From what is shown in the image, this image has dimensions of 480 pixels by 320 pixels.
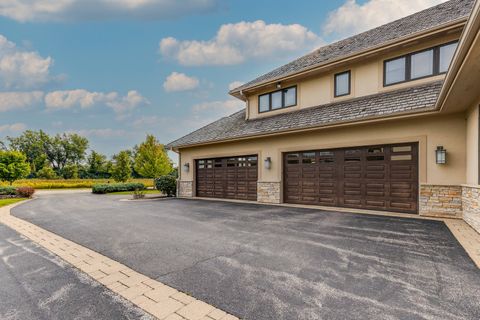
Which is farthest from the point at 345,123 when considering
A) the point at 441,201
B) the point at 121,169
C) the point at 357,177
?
the point at 121,169

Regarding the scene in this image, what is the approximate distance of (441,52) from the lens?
773 centimetres

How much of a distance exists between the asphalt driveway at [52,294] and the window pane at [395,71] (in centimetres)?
1027

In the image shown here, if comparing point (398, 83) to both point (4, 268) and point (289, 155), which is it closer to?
point (289, 155)

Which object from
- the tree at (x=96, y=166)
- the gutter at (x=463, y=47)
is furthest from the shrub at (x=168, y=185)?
the tree at (x=96, y=166)

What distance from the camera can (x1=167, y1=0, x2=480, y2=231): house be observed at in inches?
266

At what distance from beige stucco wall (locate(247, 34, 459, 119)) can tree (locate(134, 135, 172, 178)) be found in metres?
16.9

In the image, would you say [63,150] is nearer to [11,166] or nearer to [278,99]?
[11,166]

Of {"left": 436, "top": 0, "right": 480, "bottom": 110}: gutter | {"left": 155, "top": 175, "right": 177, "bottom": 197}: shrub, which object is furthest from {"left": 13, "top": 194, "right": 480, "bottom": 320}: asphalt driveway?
{"left": 155, "top": 175, "right": 177, "bottom": 197}: shrub

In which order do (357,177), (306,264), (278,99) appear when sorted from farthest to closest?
1. (278,99)
2. (357,177)
3. (306,264)

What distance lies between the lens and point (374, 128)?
8219 millimetres

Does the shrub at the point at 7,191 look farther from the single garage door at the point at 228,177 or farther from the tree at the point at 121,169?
the single garage door at the point at 228,177

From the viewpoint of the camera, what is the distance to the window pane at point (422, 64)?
7.94 metres

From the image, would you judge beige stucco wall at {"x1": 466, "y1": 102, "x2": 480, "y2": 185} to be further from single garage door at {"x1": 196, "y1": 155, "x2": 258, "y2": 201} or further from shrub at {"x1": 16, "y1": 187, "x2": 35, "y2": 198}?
shrub at {"x1": 16, "y1": 187, "x2": 35, "y2": 198}

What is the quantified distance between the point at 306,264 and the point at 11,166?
86.1 ft
